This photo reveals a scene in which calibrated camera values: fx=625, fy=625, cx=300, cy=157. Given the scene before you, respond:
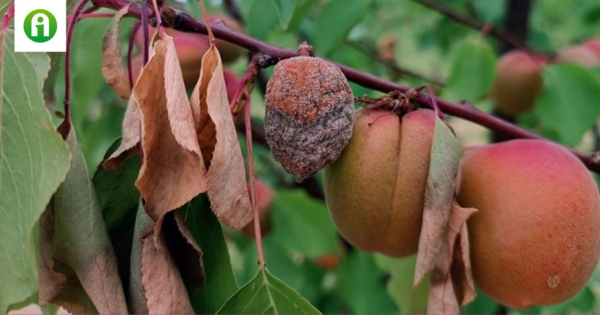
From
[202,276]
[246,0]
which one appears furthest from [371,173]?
[246,0]

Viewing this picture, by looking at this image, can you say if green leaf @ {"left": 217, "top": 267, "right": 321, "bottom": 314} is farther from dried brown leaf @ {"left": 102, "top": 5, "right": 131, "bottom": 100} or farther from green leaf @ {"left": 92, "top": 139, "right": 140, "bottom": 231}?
dried brown leaf @ {"left": 102, "top": 5, "right": 131, "bottom": 100}

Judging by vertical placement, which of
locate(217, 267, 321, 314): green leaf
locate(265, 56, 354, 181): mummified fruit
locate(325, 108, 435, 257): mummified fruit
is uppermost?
locate(265, 56, 354, 181): mummified fruit

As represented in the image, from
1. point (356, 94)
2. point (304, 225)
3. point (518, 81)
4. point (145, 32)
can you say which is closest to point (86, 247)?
point (145, 32)

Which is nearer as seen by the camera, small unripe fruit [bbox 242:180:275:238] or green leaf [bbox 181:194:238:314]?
green leaf [bbox 181:194:238:314]

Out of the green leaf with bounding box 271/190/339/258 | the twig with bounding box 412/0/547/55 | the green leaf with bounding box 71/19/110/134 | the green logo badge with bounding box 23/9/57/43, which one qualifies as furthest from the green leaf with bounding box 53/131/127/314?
the twig with bounding box 412/0/547/55

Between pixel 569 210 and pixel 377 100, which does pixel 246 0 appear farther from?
pixel 569 210

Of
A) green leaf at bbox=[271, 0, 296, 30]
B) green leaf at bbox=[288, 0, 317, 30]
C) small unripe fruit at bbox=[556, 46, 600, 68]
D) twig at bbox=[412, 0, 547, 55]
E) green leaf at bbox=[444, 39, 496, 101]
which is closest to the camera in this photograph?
green leaf at bbox=[271, 0, 296, 30]
